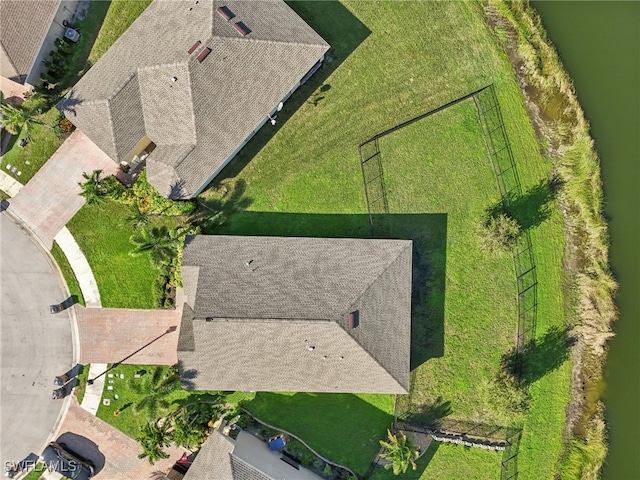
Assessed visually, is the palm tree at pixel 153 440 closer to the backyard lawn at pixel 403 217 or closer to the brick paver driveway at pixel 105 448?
the brick paver driveway at pixel 105 448

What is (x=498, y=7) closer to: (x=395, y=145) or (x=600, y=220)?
(x=395, y=145)

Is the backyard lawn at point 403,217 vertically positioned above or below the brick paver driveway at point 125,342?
above

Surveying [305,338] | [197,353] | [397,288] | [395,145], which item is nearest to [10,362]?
[197,353]

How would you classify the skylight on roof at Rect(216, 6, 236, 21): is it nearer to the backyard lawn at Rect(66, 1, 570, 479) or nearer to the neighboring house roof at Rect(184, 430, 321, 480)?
the backyard lawn at Rect(66, 1, 570, 479)

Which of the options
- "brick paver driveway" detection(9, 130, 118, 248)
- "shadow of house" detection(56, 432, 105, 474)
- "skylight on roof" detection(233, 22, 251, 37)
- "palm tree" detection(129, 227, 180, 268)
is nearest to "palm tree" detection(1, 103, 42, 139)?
"brick paver driveway" detection(9, 130, 118, 248)

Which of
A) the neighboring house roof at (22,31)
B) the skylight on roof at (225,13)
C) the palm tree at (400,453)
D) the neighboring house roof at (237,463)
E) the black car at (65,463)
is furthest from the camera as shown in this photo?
the black car at (65,463)

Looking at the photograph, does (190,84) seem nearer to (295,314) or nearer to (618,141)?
(295,314)

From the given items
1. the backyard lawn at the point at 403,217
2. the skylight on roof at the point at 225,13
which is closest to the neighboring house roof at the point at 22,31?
the backyard lawn at the point at 403,217
